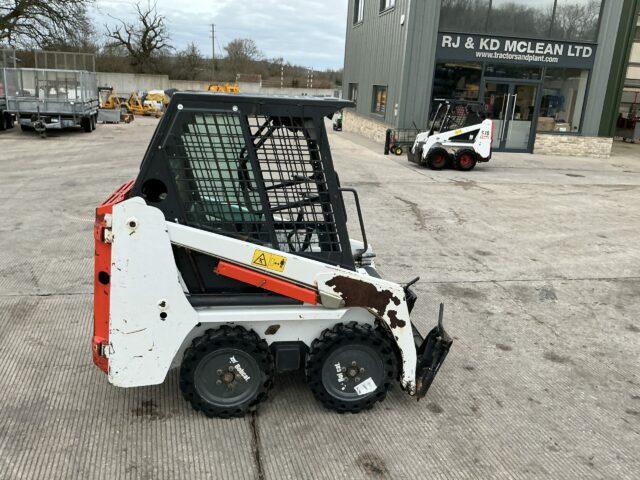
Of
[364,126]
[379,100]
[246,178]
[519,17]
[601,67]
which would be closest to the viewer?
[246,178]

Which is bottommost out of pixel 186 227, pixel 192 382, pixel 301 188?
pixel 192 382

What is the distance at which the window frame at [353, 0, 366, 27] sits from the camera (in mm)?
23942

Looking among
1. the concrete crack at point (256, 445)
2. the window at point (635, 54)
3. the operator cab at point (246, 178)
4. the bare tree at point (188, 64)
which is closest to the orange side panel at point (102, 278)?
the operator cab at point (246, 178)

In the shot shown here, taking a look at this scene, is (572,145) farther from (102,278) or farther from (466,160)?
(102,278)

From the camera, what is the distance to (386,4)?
20.0 metres

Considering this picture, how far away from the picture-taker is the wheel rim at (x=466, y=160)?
13969 millimetres

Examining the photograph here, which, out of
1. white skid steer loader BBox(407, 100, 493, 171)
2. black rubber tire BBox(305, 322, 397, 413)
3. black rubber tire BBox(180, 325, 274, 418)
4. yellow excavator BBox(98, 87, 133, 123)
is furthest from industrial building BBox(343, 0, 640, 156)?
black rubber tire BBox(180, 325, 274, 418)

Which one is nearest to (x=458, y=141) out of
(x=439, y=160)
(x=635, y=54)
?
(x=439, y=160)

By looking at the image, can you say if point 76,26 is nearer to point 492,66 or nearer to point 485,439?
point 492,66

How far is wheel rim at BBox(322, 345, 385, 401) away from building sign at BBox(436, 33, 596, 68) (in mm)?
15643

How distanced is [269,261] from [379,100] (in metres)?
18.8

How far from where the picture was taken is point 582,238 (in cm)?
797

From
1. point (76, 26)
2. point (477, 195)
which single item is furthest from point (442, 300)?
point (76, 26)

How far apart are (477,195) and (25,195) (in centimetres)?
840
